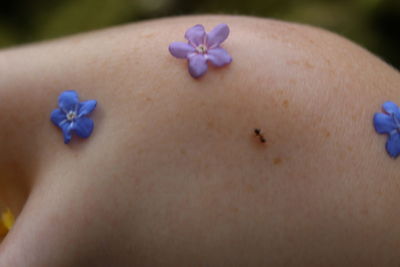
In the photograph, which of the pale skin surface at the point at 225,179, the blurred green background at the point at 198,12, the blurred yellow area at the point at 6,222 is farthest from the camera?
the blurred green background at the point at 198,12

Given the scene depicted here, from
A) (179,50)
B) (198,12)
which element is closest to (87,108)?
(179,50)

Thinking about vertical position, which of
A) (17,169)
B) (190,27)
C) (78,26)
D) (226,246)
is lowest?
(226,246)

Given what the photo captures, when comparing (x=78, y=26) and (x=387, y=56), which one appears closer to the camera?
(x=387, y=56)

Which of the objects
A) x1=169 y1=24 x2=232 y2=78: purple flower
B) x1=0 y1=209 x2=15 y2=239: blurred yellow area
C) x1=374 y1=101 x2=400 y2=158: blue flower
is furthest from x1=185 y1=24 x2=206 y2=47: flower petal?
x1=0 y1=209 x2=15 y2=239: blurred yellow area

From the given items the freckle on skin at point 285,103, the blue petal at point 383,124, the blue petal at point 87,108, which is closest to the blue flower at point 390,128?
the blue petal at point 383,124

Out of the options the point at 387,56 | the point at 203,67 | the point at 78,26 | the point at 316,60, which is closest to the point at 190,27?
the point at 203,67

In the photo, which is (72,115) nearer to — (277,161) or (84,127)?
(84,127)

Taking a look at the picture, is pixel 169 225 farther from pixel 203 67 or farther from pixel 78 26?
pixel 78 26

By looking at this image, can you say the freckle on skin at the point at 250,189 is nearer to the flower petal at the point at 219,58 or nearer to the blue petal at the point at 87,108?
the flower petal at the point at 219,58
